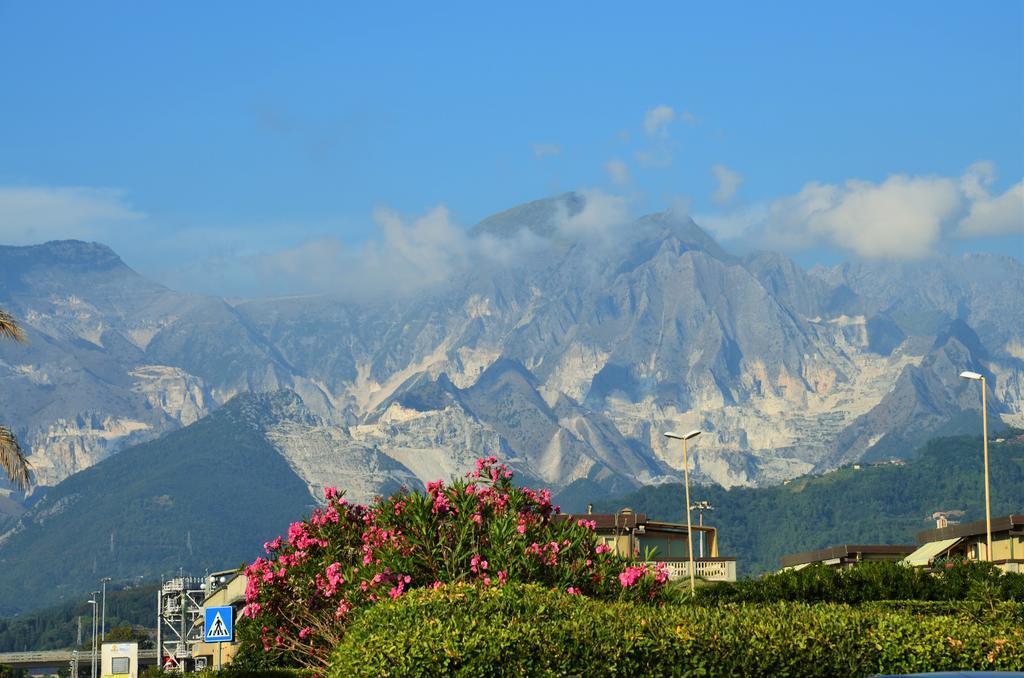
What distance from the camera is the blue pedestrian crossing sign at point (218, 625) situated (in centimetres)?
4972

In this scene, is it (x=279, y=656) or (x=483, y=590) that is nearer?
(x=483, y=590)

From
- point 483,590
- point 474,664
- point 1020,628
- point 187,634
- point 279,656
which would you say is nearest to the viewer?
point 474,664

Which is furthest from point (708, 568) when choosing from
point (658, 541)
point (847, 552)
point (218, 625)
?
point (218, 625)

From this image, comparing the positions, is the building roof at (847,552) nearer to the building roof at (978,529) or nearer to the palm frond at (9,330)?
the building roof at (978,529)

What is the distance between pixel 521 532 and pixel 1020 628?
33.3 feet

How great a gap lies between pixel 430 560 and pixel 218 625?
2151 cm

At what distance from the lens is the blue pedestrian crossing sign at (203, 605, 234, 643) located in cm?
4972

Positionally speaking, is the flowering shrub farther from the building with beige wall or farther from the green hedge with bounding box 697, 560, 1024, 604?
the building with beige wall

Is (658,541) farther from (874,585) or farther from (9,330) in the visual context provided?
(9,330)

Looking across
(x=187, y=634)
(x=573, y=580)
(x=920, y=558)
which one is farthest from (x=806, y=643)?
(x=187, y=634)

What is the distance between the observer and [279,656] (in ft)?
130

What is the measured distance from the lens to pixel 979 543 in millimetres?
95438

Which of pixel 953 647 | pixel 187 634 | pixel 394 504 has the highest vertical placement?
pixel 394 504

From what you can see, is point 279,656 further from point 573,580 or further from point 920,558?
point 920,558
